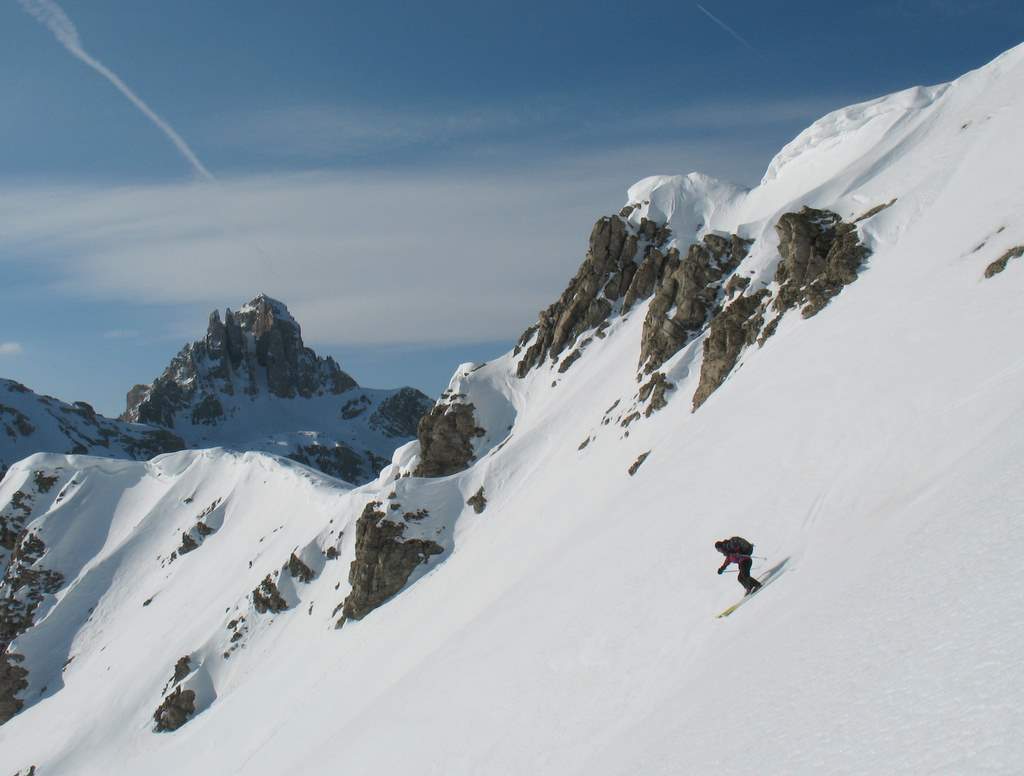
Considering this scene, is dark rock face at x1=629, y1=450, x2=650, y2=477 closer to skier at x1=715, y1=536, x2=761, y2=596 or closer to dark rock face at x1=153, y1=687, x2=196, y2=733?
skier at x1=715, y1=536, x2=761, y2=596

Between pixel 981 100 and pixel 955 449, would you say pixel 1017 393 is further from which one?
pixel 981 100

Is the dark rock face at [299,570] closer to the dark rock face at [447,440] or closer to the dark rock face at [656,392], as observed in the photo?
the dark rock face at [447,440]

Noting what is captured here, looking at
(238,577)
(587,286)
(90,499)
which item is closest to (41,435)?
(90,499)

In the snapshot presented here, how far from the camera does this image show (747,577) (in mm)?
15828

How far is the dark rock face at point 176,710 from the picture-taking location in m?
53.1

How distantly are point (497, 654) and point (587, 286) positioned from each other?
48045 millimetres

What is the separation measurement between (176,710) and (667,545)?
45141mm

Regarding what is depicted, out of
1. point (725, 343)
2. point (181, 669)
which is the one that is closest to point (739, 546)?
point (725, 343)

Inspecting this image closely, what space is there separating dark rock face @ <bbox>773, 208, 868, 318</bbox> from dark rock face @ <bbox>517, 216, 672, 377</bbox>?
22.0m

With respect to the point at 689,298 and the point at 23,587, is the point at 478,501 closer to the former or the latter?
the point at 689,298

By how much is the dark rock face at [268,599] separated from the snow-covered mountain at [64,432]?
13214 centimetres


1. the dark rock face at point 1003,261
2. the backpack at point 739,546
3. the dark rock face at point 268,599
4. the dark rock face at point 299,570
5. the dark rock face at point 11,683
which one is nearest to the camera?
the backpack at point 739,546

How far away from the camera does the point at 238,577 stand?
68.2 metres

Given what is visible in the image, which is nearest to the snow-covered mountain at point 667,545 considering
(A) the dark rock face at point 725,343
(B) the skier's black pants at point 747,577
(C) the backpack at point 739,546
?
(A) the dark rock face at point 725,343
